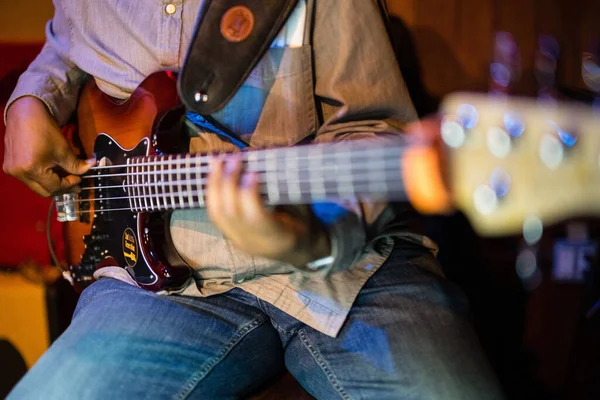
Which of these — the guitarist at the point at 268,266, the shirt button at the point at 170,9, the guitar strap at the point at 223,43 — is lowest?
the guitarist at the point at 268,266

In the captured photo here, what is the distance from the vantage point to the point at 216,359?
29.2 inches

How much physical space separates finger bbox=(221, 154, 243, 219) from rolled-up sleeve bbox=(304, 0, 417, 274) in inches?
8.7

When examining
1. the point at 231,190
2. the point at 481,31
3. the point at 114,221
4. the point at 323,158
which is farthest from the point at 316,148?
the point at 481,31

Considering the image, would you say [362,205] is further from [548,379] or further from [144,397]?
[548,379]

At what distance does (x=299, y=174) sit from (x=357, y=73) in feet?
0.99

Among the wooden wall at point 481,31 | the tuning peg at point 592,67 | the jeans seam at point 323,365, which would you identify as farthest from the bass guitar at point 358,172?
the wooden wall at point 481,31

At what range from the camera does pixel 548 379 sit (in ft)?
4.16

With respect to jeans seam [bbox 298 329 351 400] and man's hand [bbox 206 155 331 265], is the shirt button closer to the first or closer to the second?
man's hand [bbox 206 155 331 265]

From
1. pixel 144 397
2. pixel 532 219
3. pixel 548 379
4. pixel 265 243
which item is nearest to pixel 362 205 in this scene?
pixel 265 243

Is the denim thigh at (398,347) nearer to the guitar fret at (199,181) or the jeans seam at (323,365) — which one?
the jeans seam at (323,365)

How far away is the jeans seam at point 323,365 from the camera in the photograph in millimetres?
697

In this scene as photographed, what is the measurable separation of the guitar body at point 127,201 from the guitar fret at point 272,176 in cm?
27

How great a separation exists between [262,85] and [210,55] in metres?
0.10

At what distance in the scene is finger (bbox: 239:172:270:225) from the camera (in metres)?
0.60
